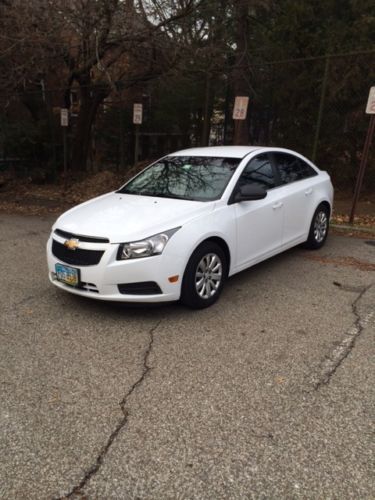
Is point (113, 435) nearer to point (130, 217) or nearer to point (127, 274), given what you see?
point (127, 274)

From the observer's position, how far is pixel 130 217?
4242 mm

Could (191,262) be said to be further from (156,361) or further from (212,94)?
(212,94)

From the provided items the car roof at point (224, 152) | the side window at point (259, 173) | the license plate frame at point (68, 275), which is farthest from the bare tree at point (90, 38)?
the license plate frame at point (68, 275)

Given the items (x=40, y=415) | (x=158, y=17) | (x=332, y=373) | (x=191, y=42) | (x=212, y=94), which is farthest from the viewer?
(x=212, y=94)

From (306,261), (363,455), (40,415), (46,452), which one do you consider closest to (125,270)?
(40,415)

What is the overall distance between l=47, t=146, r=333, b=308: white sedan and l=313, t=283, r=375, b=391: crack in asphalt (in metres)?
1.31

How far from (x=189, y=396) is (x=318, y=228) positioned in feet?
13.7

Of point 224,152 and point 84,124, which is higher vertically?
point 224,152

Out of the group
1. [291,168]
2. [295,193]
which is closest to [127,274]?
[295,193]

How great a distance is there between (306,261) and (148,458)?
13.8 ft

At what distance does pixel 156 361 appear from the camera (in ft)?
11.2

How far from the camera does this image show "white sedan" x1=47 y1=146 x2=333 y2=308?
3916mm

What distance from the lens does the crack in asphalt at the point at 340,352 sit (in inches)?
125

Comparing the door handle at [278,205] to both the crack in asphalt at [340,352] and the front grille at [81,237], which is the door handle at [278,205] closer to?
the crack in asphalt at [340,352]
